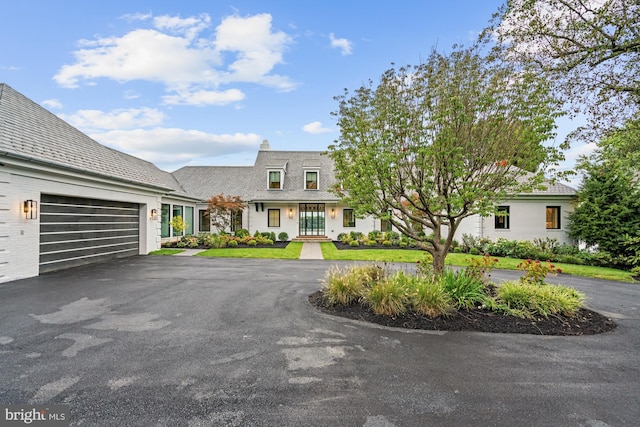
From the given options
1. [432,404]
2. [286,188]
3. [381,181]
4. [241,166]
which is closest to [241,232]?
[286,188]

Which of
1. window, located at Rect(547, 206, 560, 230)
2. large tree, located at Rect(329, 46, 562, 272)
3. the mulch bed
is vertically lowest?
the mulch bed

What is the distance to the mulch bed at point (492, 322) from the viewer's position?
498cm

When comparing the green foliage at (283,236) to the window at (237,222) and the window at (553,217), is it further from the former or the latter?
the window at (553,217)

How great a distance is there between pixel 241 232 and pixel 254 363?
1723cm

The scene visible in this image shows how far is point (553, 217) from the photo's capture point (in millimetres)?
17172

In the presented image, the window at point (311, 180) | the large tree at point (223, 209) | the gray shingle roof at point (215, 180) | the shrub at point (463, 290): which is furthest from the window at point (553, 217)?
the gray shingle roof at point (215, 180)

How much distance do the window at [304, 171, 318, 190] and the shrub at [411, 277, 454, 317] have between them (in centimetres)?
1639

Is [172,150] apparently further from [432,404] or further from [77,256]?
[432,404]

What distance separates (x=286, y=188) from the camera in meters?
21.8

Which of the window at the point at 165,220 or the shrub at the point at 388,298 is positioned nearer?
the shrub at the point at 388,298

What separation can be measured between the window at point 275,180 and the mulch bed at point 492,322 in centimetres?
1677

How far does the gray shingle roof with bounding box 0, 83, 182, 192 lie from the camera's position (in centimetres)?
835

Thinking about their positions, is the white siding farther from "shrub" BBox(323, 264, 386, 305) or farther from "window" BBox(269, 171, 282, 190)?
"window" BBox(269, 171, 282, 190)

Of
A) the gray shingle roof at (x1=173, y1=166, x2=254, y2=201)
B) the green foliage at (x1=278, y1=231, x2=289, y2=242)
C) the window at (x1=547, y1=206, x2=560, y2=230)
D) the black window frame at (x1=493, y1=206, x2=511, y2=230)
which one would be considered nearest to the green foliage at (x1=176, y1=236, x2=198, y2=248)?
the gray shingle roof at (x1=173, y1=166, x2=254, y2=201)
